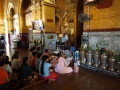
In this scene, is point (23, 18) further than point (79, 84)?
Yes

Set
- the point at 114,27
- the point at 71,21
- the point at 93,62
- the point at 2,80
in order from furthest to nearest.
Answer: the point at 71,21 < the point at 93,62 < the point at 114,27 < the point at 2,80

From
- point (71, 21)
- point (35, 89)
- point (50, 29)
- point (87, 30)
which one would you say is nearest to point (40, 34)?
point (50, 29)

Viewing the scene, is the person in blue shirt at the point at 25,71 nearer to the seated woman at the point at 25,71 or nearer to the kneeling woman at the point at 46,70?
the seated woman at the point at 25,71

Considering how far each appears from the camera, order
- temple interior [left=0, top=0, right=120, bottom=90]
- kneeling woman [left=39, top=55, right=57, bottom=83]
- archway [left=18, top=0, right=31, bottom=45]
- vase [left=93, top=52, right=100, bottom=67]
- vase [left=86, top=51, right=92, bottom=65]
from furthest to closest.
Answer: archway [left=18, top=0, right=31, bottom=45] → vase [left=86, top=51, right=92, bottom=65] → vase [left=93, top=52, right=100, bottom=67] → kneeling woman [left=39, top=55, right=57, bottom=83] → temple interior [left=0, top=0, right=120, bottom=90]

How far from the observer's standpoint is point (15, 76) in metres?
3.74

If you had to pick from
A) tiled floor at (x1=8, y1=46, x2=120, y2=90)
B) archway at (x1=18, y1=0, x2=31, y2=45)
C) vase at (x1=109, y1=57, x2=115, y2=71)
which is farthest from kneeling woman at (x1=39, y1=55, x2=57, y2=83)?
archway at (x1=18, y1=0, x2=31, y2=45)

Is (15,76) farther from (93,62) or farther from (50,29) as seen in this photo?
(50,29)

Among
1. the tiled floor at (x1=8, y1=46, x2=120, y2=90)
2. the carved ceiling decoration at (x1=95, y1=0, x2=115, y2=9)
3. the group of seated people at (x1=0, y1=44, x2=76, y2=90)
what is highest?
the carved ceiling decoration at (x1=95, y1=0, x2=115, y2=9)

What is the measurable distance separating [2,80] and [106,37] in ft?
14.9

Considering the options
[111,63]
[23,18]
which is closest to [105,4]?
[111,63]

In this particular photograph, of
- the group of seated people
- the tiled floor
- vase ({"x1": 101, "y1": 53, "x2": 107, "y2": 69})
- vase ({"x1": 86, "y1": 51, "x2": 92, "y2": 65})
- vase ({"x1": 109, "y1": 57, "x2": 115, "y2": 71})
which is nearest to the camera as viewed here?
the group of seated people

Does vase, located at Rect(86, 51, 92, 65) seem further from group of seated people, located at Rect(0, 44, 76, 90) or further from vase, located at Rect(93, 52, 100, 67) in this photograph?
group of seated people, located at Rect(0, 44, 76, 90)

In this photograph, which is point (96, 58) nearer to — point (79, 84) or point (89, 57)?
point (89, 57)

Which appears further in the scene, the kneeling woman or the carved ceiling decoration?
the carved ceiling decoration
